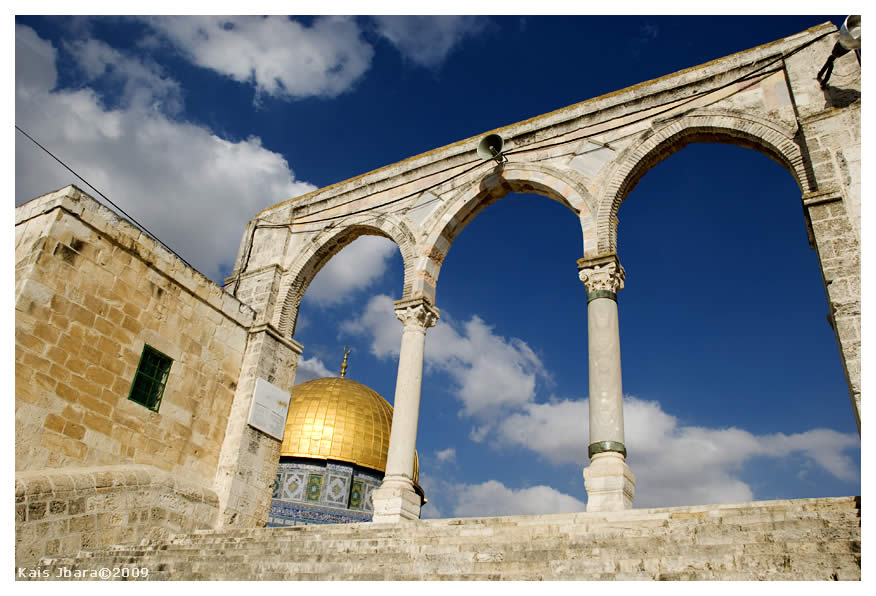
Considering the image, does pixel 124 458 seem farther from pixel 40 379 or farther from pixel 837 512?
pixel 837 512

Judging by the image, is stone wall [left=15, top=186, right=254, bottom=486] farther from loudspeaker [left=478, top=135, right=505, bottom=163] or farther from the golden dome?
the golden dome

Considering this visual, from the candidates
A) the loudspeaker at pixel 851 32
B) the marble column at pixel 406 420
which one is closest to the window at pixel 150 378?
the marble column at pixel 406 420

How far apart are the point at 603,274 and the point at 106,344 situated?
8.16 meters

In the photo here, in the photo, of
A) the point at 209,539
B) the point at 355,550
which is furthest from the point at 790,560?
the point at 209,539

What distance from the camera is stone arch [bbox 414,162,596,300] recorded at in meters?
12.0

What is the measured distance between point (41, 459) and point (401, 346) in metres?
5.95

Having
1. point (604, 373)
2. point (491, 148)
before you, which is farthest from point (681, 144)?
point (604, 373)

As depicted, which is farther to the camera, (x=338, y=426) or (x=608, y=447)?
(x=338, y=426)

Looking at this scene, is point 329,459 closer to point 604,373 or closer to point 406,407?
point 406,407

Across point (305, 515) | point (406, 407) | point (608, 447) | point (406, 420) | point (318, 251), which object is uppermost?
point (318, 251)

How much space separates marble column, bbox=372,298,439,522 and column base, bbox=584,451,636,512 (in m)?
3.02

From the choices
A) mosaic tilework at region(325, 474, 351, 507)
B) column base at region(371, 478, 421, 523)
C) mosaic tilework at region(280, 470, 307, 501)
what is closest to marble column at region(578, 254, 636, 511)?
column base at region(371, 478, 421, 523)

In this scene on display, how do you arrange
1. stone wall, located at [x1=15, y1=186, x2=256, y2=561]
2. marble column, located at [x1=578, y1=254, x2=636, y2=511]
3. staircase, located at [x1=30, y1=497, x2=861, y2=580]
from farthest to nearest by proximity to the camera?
stone wall, located at [x1=15, y1=186, x2=256, y2=561], marble column, located at [x1=578, y1=254, x2=636, y2=511], staircase, located at [x1=30, y1=497, x2=861, y2=580]

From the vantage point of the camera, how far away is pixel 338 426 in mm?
23250
